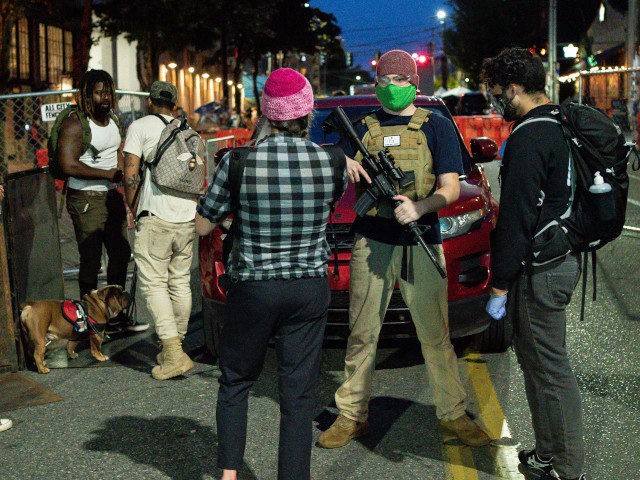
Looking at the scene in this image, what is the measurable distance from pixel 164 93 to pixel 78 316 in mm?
1604

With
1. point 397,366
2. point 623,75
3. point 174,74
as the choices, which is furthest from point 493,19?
point 397,366

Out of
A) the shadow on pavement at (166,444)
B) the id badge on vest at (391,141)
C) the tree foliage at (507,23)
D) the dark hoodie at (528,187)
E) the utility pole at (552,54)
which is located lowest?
the shadow on pavement at (166,444)

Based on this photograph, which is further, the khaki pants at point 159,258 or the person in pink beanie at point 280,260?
the khaki pants at point 159,258

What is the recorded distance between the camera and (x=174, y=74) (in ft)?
184

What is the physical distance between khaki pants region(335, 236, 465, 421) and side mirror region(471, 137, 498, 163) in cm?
234

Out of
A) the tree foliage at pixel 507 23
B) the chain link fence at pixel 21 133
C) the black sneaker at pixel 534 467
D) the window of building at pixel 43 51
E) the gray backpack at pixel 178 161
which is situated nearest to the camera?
the black sneaker at pixel 534 467

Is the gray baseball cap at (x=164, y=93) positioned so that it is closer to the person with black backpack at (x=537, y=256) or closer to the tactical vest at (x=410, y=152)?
the tactical vest at (x=410, y=152)

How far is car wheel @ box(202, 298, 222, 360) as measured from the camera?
602cm


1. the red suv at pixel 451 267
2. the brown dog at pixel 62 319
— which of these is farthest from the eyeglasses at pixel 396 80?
the brown dog at pixel 62 319

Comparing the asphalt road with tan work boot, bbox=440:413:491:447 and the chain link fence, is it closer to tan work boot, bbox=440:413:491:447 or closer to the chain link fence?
tan work boot, bbox=440:413:491:447

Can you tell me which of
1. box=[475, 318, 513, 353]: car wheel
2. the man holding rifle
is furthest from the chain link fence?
the man holding rifle

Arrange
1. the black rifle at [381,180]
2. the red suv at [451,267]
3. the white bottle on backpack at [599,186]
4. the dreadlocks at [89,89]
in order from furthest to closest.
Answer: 1. the dreadlocks at [89,89]
2. the red suv at [451,267]
3. the black rifle at [381,180]
4. the white bottle on backpack at [599,186]

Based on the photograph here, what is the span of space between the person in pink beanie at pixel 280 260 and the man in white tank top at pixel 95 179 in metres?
3.32

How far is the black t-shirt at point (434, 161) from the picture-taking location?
4496 mm
